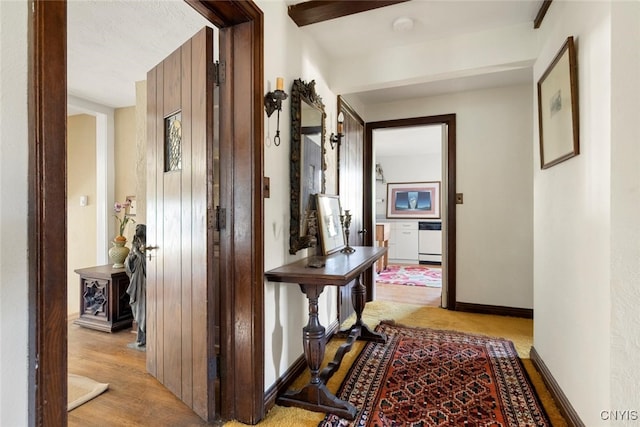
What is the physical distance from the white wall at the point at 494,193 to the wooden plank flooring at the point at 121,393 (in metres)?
2.96

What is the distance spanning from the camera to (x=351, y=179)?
3.30 m

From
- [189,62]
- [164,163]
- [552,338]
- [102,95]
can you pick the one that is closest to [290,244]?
[164,163]

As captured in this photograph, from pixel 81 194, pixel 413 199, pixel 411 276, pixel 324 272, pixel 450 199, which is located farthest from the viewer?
pixel 413 199

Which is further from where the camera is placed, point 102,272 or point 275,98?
point 102,272

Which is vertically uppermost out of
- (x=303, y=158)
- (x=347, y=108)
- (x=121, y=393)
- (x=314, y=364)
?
(x=347, y=108)

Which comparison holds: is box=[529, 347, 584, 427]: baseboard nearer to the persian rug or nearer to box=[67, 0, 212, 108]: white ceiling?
the persian rug

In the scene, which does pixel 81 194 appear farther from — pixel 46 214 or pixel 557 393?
pixel 557 393

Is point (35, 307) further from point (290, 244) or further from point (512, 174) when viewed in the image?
point (512, 174)

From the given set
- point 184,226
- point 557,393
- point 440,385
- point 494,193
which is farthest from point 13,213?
point 494,193

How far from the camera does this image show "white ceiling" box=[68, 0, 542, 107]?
2.05 m

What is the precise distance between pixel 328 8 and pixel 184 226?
62.6 inches

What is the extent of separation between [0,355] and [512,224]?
12.6 ft

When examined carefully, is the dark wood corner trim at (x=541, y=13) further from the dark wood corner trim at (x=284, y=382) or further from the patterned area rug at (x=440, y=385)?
the dark wood corner trim at (x=284, y=382)

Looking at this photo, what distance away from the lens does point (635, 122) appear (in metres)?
1.19
